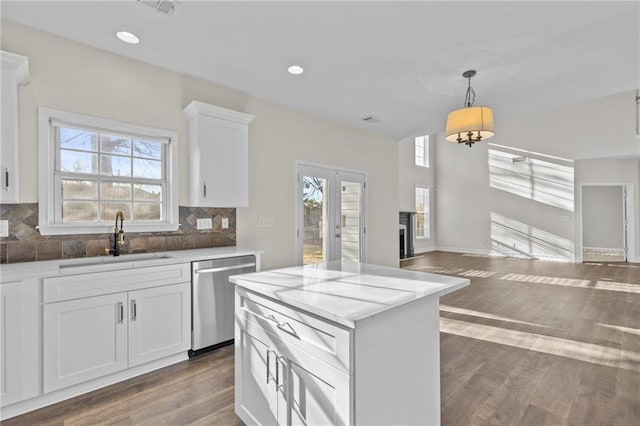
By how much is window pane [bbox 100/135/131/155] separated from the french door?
2.12 metres

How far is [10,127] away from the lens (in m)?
2.24

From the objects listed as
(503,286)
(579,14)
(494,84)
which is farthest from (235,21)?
(503,286)

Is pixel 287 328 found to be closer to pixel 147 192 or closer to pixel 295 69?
pixel 147 192

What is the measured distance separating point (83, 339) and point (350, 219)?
3748mm

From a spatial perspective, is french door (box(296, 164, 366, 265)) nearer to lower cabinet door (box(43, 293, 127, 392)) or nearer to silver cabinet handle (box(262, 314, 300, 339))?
lower cabinet door (box(43, 293, 127, 392))

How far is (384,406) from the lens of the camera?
1.35m

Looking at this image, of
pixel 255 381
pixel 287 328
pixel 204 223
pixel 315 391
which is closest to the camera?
pixel 315 391

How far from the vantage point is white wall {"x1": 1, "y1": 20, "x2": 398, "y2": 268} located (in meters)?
2.55

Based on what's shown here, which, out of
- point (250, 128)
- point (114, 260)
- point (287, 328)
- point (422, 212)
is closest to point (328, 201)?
point (250, 128)

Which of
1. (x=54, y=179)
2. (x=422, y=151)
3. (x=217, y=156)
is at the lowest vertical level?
(x=54, y=179)

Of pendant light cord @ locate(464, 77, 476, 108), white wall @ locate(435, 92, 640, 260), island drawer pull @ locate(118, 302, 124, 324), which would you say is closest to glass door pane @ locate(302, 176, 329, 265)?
pendant light cord @ locate(464, 77, 476, 108)

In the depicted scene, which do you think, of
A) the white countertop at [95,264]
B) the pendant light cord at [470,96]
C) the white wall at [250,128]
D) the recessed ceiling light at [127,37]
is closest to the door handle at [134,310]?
the white countertop at [95,264]

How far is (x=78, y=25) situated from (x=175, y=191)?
1548 millimetres

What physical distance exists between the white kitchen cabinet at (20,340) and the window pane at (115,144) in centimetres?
136
